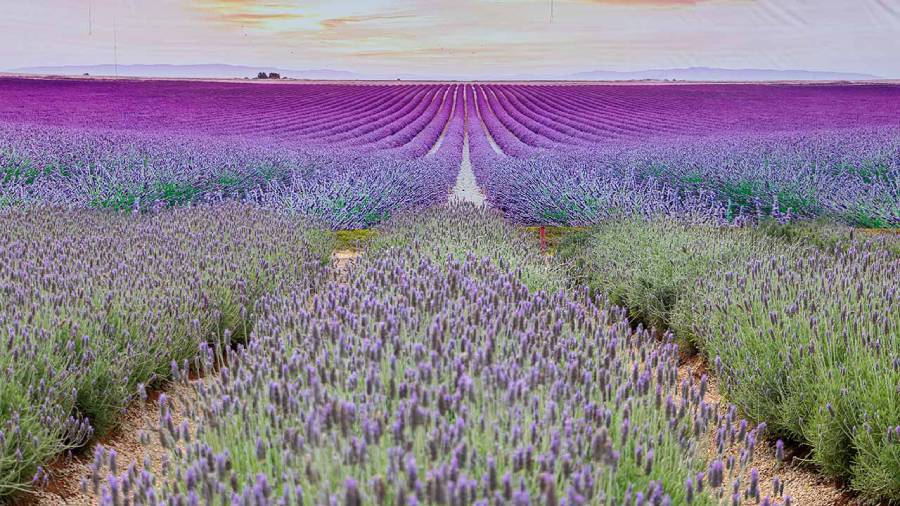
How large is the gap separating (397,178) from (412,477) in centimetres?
771

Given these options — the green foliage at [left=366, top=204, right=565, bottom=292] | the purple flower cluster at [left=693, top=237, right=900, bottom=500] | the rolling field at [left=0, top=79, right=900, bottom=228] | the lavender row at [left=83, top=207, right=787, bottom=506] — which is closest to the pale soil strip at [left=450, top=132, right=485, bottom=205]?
the rolling field at [left=0, top=79, right=900, bottom=228]

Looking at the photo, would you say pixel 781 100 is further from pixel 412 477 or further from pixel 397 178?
pixel 412 477

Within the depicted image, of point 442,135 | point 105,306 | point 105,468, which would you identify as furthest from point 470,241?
point 442,135

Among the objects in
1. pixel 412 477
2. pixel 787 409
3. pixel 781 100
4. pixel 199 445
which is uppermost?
pixel 781 100

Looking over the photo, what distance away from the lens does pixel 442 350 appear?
2.06 meters

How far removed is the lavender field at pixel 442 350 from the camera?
158cm

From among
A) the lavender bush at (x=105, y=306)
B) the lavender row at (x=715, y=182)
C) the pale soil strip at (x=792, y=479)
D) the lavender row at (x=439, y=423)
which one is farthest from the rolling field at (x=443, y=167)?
the lavender row at (x=439, y=423)

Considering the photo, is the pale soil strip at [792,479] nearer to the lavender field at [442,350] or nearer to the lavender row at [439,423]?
the lavender field at [442,350]

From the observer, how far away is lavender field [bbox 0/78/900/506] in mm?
1585

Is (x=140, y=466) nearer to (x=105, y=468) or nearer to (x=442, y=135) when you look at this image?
(x=105, y=468)

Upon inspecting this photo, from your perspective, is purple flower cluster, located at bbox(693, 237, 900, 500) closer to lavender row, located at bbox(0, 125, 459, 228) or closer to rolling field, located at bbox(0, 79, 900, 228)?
rolling field, located at bbox(0, 79, 900, 228)

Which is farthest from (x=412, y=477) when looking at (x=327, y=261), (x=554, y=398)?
(x=327, y=261)

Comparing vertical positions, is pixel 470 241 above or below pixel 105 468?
above

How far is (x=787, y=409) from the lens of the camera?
9.15ft
